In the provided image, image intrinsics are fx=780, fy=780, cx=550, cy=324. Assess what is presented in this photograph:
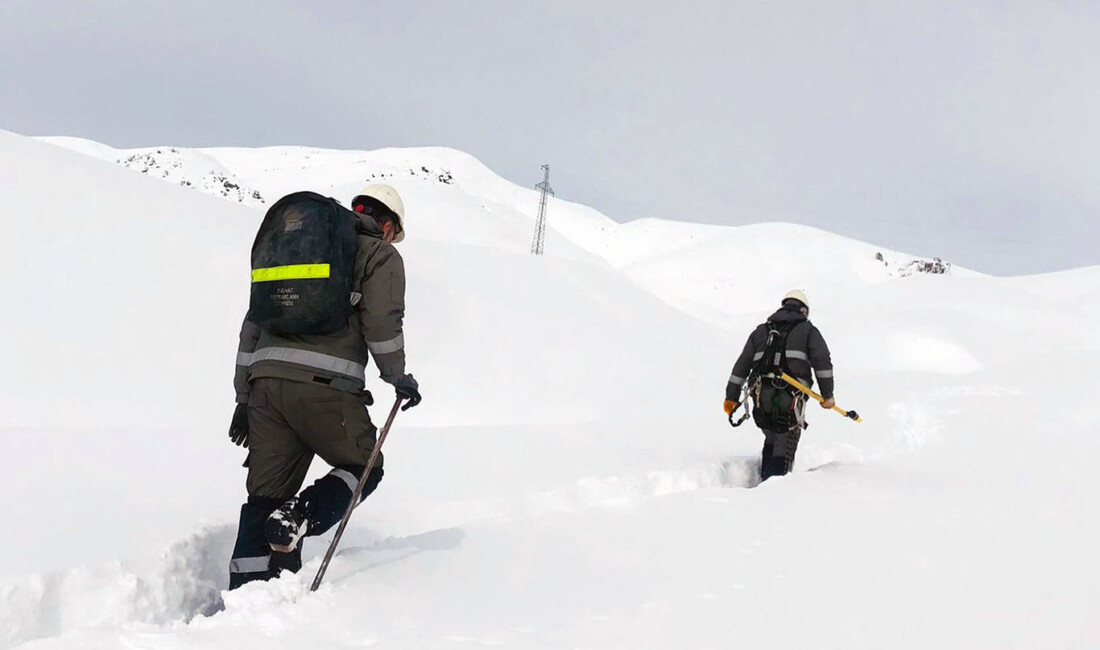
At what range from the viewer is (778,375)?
6.68 metres

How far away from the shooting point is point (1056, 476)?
23.1 ft

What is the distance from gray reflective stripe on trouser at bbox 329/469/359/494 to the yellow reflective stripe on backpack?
2.70 ft

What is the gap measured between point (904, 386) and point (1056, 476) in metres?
8.31

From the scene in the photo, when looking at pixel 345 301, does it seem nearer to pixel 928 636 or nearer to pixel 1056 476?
pixel 928 636

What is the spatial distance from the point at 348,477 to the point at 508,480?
8.25 feet

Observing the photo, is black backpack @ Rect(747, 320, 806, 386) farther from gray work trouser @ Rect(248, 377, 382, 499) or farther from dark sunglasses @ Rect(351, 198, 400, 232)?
gray work trouser @ Rect(248, 377, 382, 499)

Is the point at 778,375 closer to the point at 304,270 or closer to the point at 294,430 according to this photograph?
the point at 294,430

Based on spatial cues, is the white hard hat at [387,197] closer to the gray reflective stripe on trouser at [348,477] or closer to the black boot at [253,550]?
the gray reflective stripe on trouser at [348,477]

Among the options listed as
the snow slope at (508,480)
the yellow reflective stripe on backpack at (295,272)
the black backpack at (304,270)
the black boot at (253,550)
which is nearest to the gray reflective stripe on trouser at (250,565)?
the black boot at (253,550)

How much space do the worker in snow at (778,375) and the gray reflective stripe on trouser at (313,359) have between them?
429 cm

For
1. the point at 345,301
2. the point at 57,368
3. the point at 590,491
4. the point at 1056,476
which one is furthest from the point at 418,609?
the point at 1056,476

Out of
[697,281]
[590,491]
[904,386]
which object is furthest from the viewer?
[697,281]

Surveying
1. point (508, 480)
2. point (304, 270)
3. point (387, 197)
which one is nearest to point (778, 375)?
point (508, 480)

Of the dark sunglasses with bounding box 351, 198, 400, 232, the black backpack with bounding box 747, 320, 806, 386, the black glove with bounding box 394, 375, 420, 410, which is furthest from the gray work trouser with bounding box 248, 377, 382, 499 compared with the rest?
the black backpack with bounding box 747, 320, 806, 386
